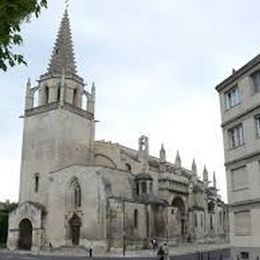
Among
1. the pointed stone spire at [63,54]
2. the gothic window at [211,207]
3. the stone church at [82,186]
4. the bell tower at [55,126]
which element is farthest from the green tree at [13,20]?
the gothic window at [211,207]

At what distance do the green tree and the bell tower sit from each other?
48.7 meters

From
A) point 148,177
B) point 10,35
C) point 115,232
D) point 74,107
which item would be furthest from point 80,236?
point 10,35

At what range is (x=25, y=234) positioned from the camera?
55094 mm

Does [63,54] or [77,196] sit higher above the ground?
[63,54]

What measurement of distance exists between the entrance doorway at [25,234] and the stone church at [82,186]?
0.12 meters

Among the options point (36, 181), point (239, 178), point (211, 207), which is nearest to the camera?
point (239, 178)

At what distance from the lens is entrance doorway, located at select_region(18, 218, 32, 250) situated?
54281 mm

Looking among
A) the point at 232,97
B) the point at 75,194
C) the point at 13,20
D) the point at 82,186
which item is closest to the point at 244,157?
A: the point at 232,97

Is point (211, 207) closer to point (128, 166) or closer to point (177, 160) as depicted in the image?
point (177, 160)

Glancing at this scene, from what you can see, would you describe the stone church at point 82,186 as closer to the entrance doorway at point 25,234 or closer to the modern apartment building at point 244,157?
the entrance doorway at point 25,234

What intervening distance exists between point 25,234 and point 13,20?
168ft

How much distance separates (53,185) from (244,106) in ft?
102

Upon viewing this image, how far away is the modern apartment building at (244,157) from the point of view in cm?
2677

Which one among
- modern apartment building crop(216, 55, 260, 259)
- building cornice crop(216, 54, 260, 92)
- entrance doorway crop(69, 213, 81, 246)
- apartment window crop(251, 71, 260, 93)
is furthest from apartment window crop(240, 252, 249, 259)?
entrance doorway crop(69, 213, 81, 246)
